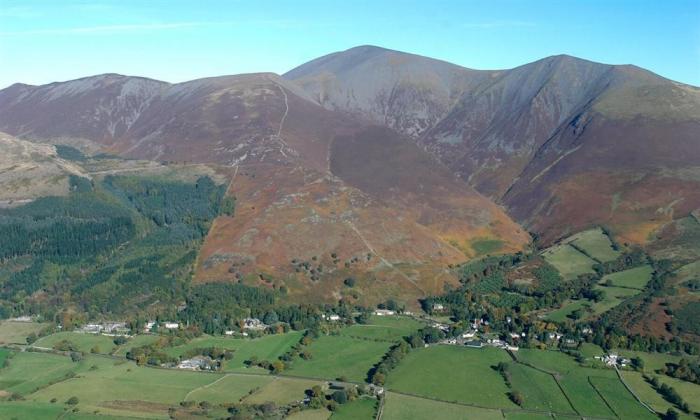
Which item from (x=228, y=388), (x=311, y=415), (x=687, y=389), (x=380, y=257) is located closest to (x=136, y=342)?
(x=228, y=388)

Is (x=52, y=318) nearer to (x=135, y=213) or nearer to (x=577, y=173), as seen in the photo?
(x=135, y=213)

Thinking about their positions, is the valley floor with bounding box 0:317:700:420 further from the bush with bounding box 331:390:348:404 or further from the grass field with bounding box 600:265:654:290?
the grass field with bounding box 600:265:654:290

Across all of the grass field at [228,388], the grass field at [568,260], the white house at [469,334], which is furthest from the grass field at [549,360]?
the grass field at [568,260]

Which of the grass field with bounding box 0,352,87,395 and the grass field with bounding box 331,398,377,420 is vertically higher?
the grass field with bounding box 331,398,377,420

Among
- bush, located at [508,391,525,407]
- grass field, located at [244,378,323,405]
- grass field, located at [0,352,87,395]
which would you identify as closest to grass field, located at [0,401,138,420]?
grass field, located at [0,352,87,395]

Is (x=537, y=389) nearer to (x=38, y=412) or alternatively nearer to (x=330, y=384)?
(x=330, y=384)

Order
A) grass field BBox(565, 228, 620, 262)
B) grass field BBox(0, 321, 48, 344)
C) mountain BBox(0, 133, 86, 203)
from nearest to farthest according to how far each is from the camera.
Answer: grass field BBox(0, 321, 48, 344)
grass field BBox(565, 228, 620, 262)
mountain BBox(0, 133, 86, 203)
